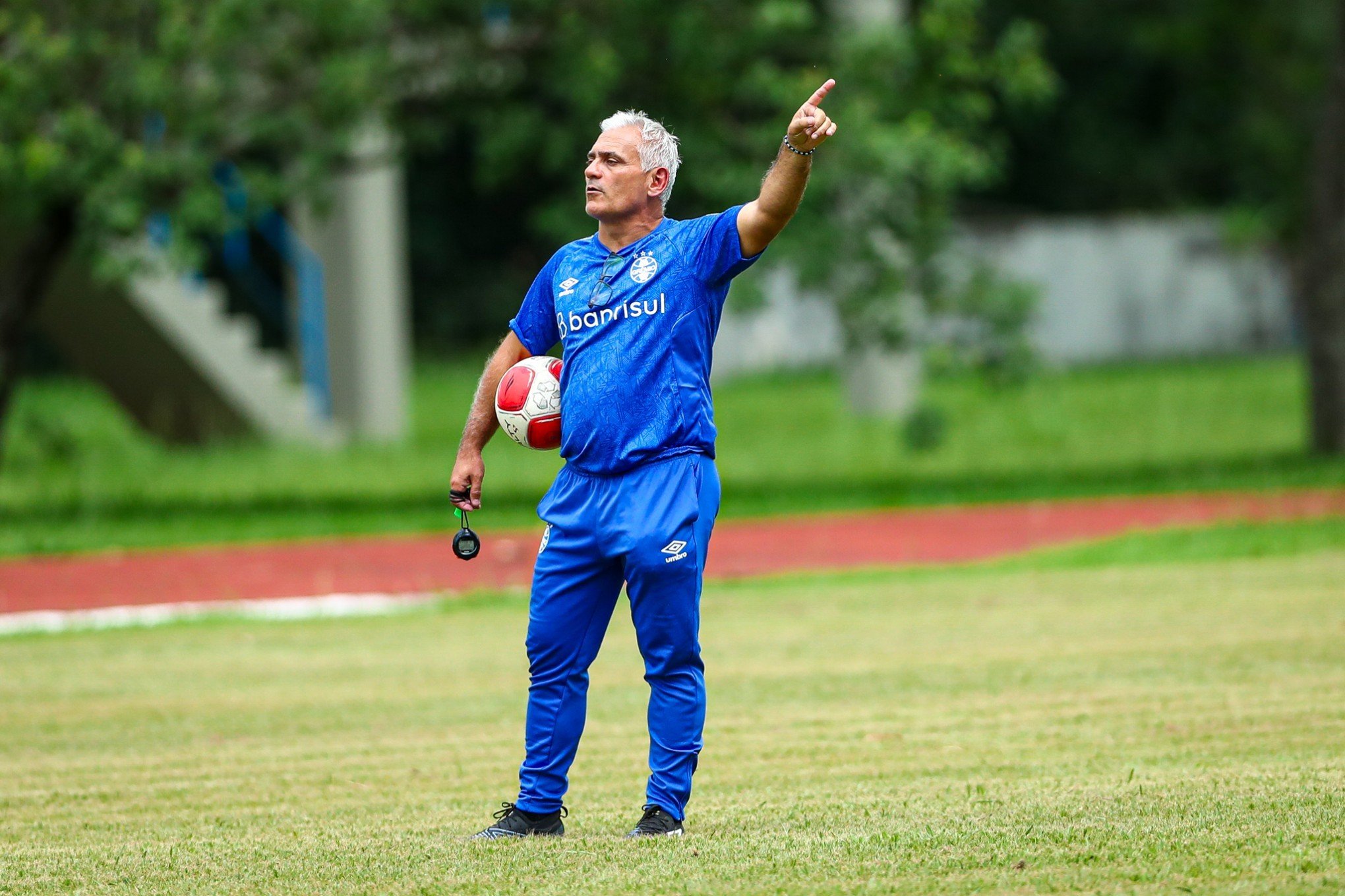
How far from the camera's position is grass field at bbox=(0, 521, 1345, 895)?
538 centimetres

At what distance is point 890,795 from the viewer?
656 cm

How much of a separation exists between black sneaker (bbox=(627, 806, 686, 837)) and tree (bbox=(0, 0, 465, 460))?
446 inches

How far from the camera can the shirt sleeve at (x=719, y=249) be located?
589 centimetres

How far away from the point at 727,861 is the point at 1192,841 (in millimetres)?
1308

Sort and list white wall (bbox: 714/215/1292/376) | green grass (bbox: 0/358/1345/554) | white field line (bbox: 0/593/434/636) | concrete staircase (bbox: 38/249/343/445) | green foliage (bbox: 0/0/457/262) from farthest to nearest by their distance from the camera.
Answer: white wall (bbox: 714/215/1292/376), concrete staircase (bbox: 38/249/343/445), green grass (bbox: 0/358/1345/554), green foliage (bbox: 0/0/457/262), white field line (bbox: 0/593/434/636)

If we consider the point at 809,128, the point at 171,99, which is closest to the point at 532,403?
the point at 809,128

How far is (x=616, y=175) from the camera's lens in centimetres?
594

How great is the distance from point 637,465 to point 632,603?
1.40 feet

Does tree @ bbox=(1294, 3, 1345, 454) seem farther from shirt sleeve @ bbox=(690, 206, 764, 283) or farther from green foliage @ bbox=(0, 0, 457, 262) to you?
shirt sleeve @ bbox=(690, 206, 764, 283)

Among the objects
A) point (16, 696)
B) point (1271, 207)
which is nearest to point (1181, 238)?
point (1271, 207)

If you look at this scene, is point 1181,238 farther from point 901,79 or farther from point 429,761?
point 429,761

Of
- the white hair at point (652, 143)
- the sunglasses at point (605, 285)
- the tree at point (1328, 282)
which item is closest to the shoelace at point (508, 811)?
the sunglasses at point (605, 285)

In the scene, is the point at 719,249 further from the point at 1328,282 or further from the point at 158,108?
the point at 1328,282

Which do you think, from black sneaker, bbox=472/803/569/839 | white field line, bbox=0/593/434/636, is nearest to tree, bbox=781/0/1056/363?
white field line, bbox=0/593/434/636
